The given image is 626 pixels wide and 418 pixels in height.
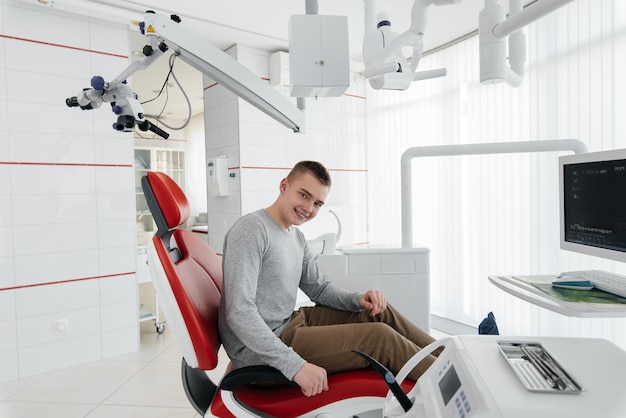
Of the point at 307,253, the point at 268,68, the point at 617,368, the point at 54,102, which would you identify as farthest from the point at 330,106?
the point at 617,368

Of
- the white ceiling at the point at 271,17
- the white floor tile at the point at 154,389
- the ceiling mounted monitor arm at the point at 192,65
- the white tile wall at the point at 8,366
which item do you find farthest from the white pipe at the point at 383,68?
the white tile wall at the point at 8,366

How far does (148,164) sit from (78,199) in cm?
294

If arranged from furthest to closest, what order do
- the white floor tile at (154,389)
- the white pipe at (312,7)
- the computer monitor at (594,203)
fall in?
the white floor tile at (154,389) → the white pipe at (312,7) → the computer monitor at (594,203)

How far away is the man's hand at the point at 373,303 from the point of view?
1645mm

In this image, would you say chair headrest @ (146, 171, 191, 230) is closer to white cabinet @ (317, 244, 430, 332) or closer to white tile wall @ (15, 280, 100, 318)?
white cabinet @ (317, 244, 430, 332)

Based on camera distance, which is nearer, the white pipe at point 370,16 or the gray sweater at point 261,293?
the gray sweater at point 261,293

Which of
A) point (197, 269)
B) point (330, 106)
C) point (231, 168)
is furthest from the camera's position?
point (330, 106)

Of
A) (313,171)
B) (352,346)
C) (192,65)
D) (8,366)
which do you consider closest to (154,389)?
(8,366)

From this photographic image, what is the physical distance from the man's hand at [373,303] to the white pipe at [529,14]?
3.31ft

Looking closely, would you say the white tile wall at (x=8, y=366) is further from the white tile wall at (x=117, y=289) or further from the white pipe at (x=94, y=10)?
the white pipe at (x=94, y=10)

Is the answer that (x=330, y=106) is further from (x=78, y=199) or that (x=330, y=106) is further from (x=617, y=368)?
(x=617, y=368)

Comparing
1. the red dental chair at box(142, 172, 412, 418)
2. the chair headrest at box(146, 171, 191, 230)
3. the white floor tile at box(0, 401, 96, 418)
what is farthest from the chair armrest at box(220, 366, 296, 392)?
the white floor tile at box(0, 401, 96, 418)

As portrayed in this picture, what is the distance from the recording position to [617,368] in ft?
A: 2.63

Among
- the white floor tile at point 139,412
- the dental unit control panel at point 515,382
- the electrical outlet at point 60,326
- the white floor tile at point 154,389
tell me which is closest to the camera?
the dental unit control panel at point 515,382
